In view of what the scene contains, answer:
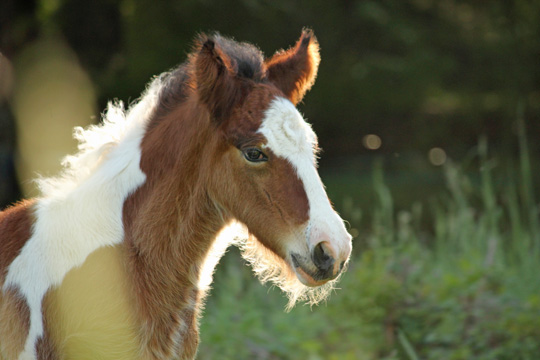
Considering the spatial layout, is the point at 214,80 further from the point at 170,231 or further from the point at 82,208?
the point at 82,208

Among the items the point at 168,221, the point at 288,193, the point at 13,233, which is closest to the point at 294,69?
the point at 288,193

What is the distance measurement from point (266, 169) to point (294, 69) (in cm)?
69

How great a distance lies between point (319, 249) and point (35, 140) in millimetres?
5372

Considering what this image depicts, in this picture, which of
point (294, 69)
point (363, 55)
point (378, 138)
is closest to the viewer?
point (294, 69)

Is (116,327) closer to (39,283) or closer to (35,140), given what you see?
(39,283)

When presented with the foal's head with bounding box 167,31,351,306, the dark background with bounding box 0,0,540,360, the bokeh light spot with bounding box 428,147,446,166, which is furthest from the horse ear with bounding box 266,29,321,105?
the bokeh light spot with bounding box 428,147,446,166

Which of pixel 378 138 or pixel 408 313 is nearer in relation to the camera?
pixel 408 313

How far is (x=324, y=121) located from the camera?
1207cm

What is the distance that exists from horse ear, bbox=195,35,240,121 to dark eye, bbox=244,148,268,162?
0.68ft

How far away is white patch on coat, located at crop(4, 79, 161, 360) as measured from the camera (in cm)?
257

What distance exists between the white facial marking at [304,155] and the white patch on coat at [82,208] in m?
0.64

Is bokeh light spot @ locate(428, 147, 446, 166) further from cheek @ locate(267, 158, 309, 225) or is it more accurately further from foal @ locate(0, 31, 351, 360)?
cheek @ locate(267, 158, 309, 225)

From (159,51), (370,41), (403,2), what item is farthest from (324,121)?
(159,51)

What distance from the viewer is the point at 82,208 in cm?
272
